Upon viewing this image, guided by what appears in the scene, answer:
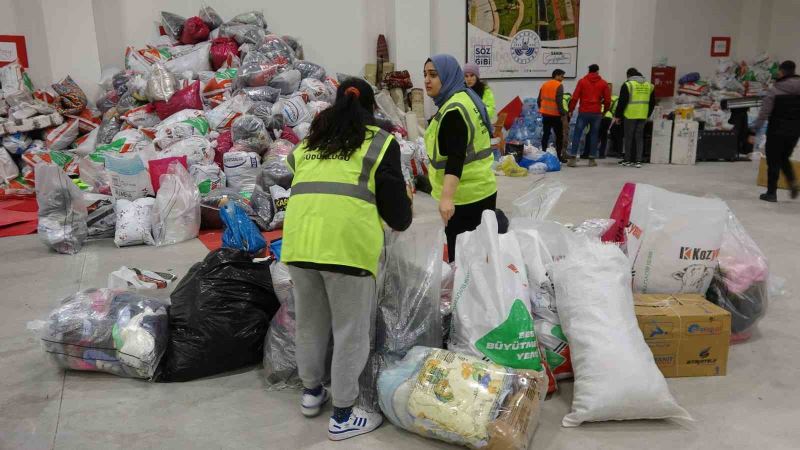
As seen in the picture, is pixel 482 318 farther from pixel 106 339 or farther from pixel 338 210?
pixel 106 339

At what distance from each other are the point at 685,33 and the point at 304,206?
10710 mm

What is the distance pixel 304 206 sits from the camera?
196 centimetres

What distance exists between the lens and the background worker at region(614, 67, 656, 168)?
8.00 metres

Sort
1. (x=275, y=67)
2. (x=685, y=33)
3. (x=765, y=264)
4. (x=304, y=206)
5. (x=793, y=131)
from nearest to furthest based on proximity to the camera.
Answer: (x=304, y=206)
(x=765, y=264)
(x=793, y=131)
(x=275, y=67)
(x=685, y=33)

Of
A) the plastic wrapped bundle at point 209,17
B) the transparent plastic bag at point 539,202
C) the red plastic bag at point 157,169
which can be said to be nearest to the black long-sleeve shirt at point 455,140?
the transparent plastic bag at point 539,202

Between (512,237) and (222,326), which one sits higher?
(512,237)

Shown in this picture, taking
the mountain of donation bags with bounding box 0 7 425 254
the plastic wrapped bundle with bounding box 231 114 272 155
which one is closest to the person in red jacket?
the mountain of donation bags with bounding box 0 7 425 254

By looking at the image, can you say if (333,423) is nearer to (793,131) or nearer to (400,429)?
(400,429)

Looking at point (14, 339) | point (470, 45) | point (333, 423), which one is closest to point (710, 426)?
point (333, 423)

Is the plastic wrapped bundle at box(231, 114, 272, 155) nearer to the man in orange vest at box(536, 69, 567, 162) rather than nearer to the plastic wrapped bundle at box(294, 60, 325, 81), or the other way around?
the plastic wrapped bundle at box(294, 60, 325, 81)

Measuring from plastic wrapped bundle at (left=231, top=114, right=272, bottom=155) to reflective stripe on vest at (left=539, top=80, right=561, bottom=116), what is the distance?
4058mm

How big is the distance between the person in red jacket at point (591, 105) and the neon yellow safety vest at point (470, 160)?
5.98 meters

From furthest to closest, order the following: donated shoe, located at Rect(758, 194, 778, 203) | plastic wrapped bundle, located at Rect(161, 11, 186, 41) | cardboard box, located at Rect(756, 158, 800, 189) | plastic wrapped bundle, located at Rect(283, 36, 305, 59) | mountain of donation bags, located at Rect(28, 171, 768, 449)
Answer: plastic wrapped bundle, located at Rect(283, 36, 305, 59), plastic wrapped bundle, located at Rect(161, 11, 186, 41), cardboard box, located at Rect(756, 158, 800, 189), donated shoe, located at Rect(758, 194, 778, 203), mountain of donation bags, located at Rect(28, 171, 768, 449)

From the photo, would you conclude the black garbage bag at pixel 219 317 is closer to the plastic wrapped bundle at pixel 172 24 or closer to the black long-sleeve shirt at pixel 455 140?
the black long-sleeve shirt at pixel 455 140
